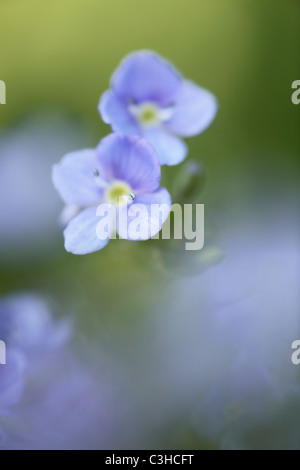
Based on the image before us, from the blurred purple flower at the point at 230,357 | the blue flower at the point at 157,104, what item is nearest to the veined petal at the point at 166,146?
the blue flower at the point at 157,104

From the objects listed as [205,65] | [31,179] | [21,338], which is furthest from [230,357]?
[205,65]

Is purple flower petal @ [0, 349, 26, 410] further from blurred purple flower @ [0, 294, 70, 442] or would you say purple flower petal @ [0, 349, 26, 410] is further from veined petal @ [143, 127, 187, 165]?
veined petal @ [143, 127, 187, 165]

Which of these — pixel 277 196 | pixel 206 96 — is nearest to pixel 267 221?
pixel 277 196

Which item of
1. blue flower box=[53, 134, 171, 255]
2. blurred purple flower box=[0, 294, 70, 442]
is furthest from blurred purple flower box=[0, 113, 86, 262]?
blue flower box=[53, 134, 171, 255]

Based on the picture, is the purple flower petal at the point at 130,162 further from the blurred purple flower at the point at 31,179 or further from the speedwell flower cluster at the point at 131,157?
the blurred purple flower at the point at 31,179

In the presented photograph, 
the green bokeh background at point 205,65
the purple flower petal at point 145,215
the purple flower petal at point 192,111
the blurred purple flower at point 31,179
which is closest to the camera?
the purple flower petal at point 145,215

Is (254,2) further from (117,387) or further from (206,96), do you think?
(117,387)
